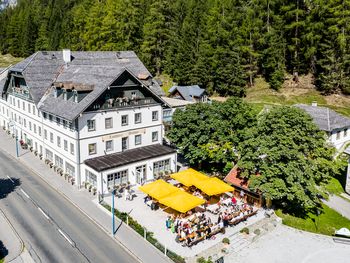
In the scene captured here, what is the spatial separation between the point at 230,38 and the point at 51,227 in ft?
200

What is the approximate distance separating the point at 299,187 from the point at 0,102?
58.4 metres

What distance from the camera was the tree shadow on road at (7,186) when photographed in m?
40.0

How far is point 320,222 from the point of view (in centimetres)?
3628

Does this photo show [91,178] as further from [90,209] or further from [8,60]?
[8,60]

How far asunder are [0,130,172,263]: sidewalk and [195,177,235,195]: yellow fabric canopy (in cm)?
898

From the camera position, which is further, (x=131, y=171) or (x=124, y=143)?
(x=124, y=143)

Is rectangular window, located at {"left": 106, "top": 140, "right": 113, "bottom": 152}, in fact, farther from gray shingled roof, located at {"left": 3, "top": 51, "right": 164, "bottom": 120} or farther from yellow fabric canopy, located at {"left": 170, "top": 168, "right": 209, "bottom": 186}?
yellow fabric canopy, located at {"left": 170, "top": 168, "right": 209, "bottom": 186}

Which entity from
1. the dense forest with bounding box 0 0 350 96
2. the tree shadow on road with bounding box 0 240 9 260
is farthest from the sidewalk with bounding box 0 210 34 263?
the dense forest with bounding box 0 0 350 96

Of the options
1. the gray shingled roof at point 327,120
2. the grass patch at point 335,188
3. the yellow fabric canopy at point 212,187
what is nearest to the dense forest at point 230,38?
the gray shingled roof at point 327,120

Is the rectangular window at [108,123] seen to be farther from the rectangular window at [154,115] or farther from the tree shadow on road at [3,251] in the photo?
the tree shadow on road at [3,251]

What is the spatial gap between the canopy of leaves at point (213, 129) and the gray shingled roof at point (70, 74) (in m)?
6.31

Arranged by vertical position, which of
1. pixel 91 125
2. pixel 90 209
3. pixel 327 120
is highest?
pixel 91 125

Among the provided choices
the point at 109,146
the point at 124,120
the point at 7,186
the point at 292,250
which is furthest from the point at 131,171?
the point at 292,250

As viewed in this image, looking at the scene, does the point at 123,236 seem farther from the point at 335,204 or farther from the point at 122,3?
the point at 122,3
